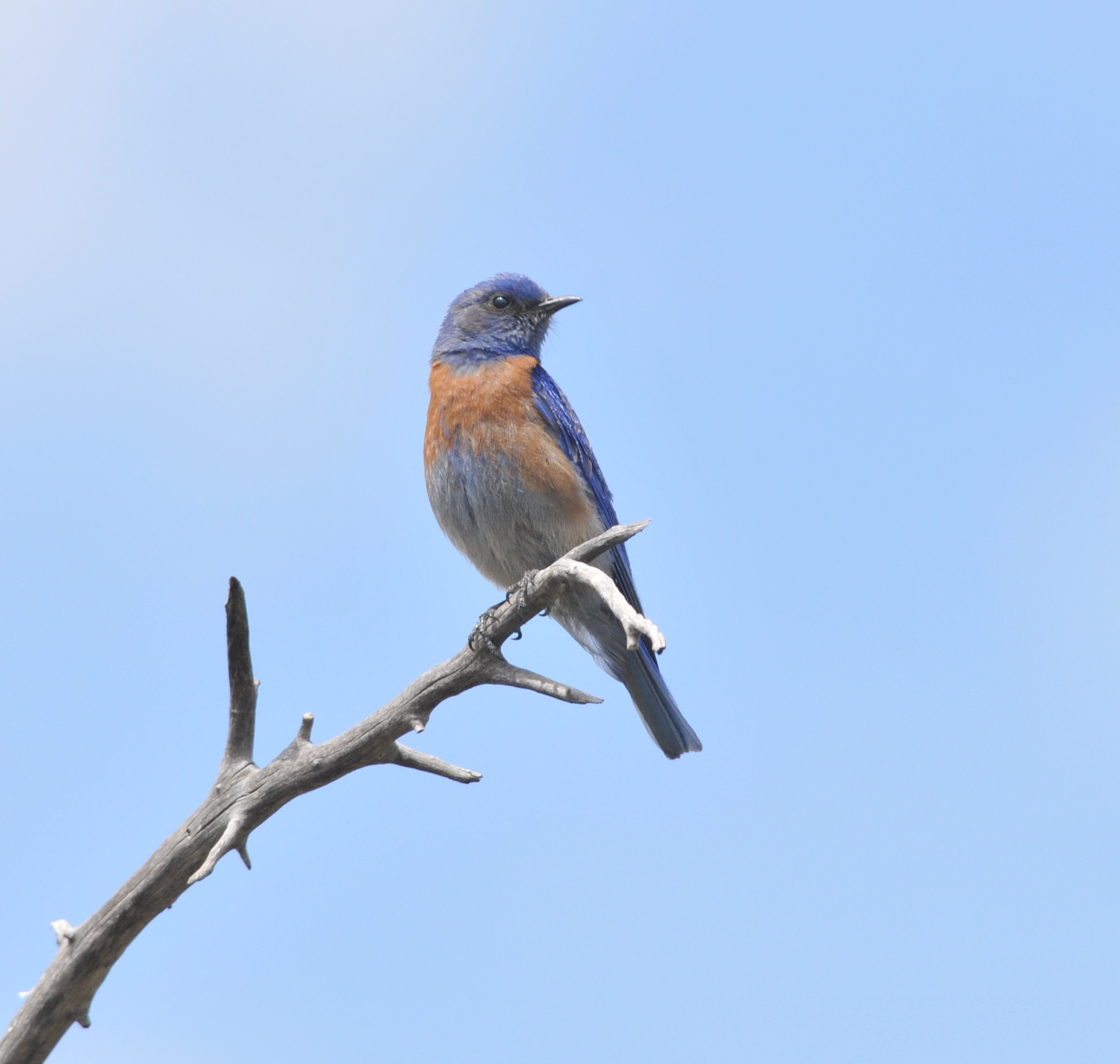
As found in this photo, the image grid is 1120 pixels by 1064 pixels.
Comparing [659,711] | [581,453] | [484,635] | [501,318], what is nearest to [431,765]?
[484,635]

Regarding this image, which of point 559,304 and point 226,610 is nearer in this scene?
point 226,610

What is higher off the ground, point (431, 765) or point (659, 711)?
point (659, 711)

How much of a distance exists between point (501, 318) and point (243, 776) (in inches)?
141

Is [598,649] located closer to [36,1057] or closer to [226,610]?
[226,610]

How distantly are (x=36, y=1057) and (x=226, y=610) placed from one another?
2.37 m

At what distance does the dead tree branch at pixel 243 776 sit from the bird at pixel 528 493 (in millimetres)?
→ 886

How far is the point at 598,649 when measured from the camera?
23.8 ft

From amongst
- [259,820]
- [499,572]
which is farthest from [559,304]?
[259,820]

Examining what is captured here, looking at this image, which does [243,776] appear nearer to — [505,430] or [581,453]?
[505,430]

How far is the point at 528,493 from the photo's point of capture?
6746mm

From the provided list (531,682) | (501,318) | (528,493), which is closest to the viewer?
(531,682)

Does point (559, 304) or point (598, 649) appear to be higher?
point (559, 304)

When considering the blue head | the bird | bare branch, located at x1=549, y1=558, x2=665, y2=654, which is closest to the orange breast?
the bird

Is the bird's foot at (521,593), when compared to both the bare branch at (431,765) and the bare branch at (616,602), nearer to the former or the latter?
the bare branch at (616,602)
